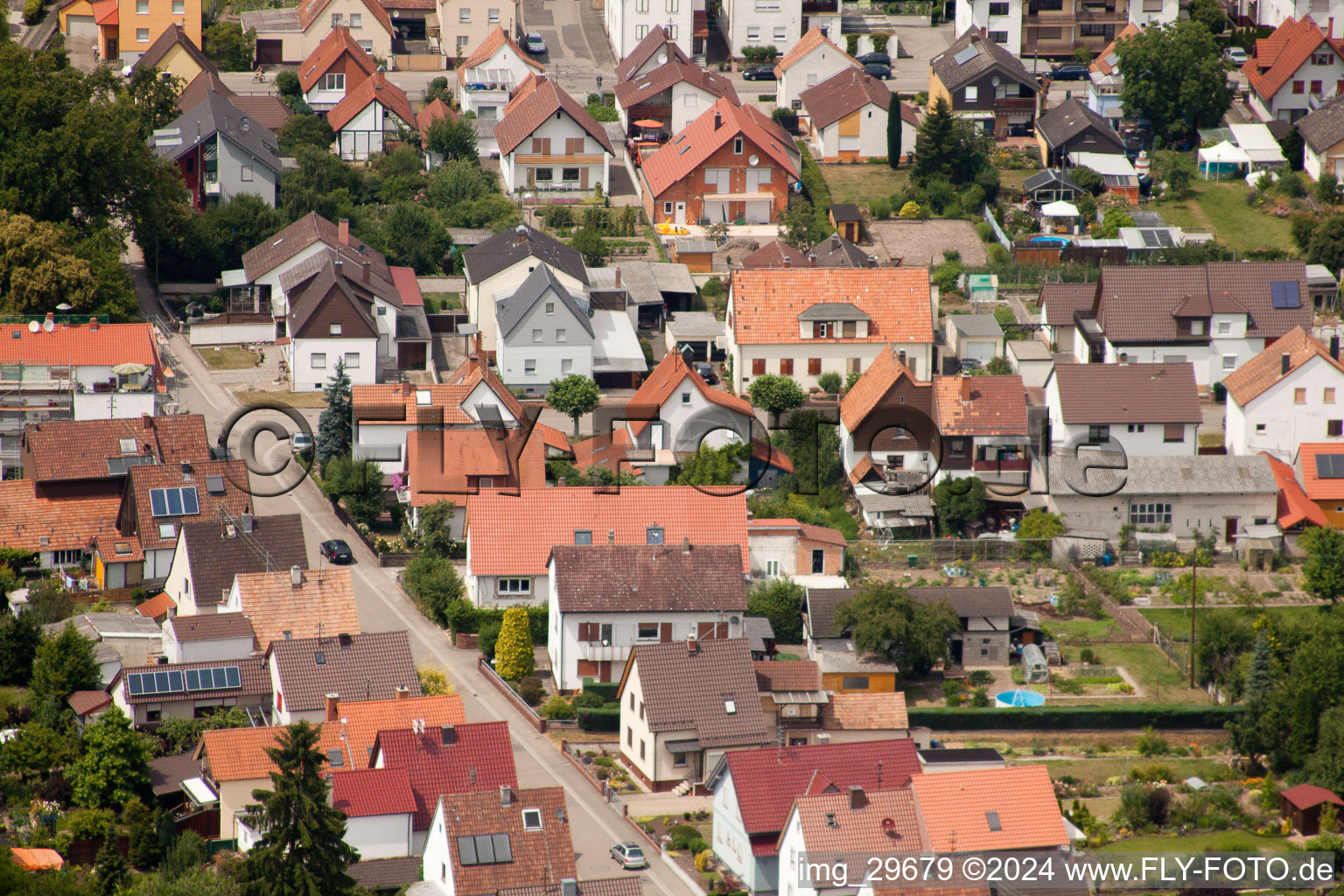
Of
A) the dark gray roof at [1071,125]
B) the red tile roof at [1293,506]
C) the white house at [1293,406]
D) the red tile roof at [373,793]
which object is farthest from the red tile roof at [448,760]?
the dark gray roof at [1071,125]

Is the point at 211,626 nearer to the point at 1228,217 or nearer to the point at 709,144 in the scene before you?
the point at 709,144

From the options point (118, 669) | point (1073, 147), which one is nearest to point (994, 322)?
point (1073, 147)

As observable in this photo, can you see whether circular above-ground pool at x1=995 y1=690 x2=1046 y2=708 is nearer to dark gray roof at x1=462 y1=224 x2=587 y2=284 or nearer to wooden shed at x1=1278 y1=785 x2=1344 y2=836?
wooden shed at x1=1278 y1=785 x2=1344 y2=836

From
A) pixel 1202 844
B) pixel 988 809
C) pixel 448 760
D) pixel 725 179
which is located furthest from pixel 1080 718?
pixel 725 179

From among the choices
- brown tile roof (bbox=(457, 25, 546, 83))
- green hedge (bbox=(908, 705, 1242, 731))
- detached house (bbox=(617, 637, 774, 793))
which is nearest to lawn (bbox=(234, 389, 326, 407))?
detached house (bbox=(617, 637, 774, 793))

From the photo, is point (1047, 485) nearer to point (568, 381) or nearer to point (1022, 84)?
point (568, 381)
